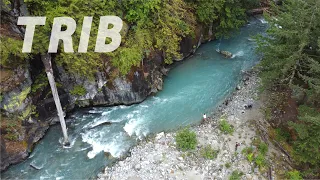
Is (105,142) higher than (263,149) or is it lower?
lower

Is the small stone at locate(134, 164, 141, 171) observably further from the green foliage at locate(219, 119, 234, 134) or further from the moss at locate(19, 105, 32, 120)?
the moss at locate(19, 105, 32, 120)

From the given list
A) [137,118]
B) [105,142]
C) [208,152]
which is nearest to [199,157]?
[208,152]

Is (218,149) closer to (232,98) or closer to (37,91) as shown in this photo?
(232,98)

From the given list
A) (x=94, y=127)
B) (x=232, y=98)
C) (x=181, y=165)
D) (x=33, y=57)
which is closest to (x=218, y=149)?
(x=181, y=165)

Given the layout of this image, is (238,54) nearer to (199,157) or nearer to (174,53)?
(174,53)

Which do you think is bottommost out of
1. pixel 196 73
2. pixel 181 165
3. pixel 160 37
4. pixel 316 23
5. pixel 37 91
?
pixel 181 165
